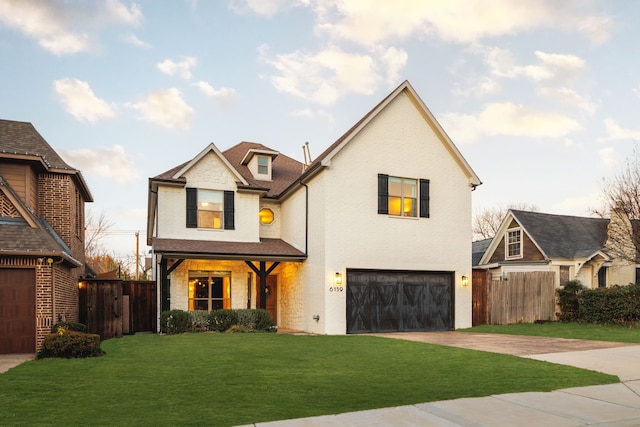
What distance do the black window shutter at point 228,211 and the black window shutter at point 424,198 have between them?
8035mm

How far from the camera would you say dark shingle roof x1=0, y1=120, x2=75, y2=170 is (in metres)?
15.3

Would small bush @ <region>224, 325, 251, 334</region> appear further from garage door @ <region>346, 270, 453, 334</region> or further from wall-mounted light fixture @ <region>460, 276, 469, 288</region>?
wall-mounted light fixture @ <region>460, 276, 469, 288</region>

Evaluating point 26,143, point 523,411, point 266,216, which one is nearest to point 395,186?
point 266,216

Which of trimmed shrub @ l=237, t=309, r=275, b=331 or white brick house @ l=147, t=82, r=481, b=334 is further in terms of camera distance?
white brick house @ l=147, t=82, r=481, b=334

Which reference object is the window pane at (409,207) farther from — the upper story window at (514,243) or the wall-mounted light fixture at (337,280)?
the upper story window at (514,243)

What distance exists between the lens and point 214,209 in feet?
69.6

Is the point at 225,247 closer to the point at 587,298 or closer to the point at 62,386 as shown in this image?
the point at 62,386

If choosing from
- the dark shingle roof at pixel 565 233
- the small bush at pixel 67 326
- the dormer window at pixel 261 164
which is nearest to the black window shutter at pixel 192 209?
the dormer window at pixel 261 164

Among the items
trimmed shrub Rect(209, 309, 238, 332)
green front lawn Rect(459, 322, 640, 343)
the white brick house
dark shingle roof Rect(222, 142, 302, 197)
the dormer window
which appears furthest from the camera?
the dormer window

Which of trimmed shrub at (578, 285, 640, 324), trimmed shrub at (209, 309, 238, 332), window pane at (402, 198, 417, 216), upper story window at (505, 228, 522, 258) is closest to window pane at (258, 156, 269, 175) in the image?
window pane at (402, 198, 417, 216)

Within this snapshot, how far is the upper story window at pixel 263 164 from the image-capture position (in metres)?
24.4

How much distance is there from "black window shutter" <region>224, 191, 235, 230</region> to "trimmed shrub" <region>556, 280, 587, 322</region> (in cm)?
1550

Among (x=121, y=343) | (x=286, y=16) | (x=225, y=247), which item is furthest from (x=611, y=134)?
(x=121, y=343)

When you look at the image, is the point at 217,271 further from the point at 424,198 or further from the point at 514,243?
the point at 514,243
